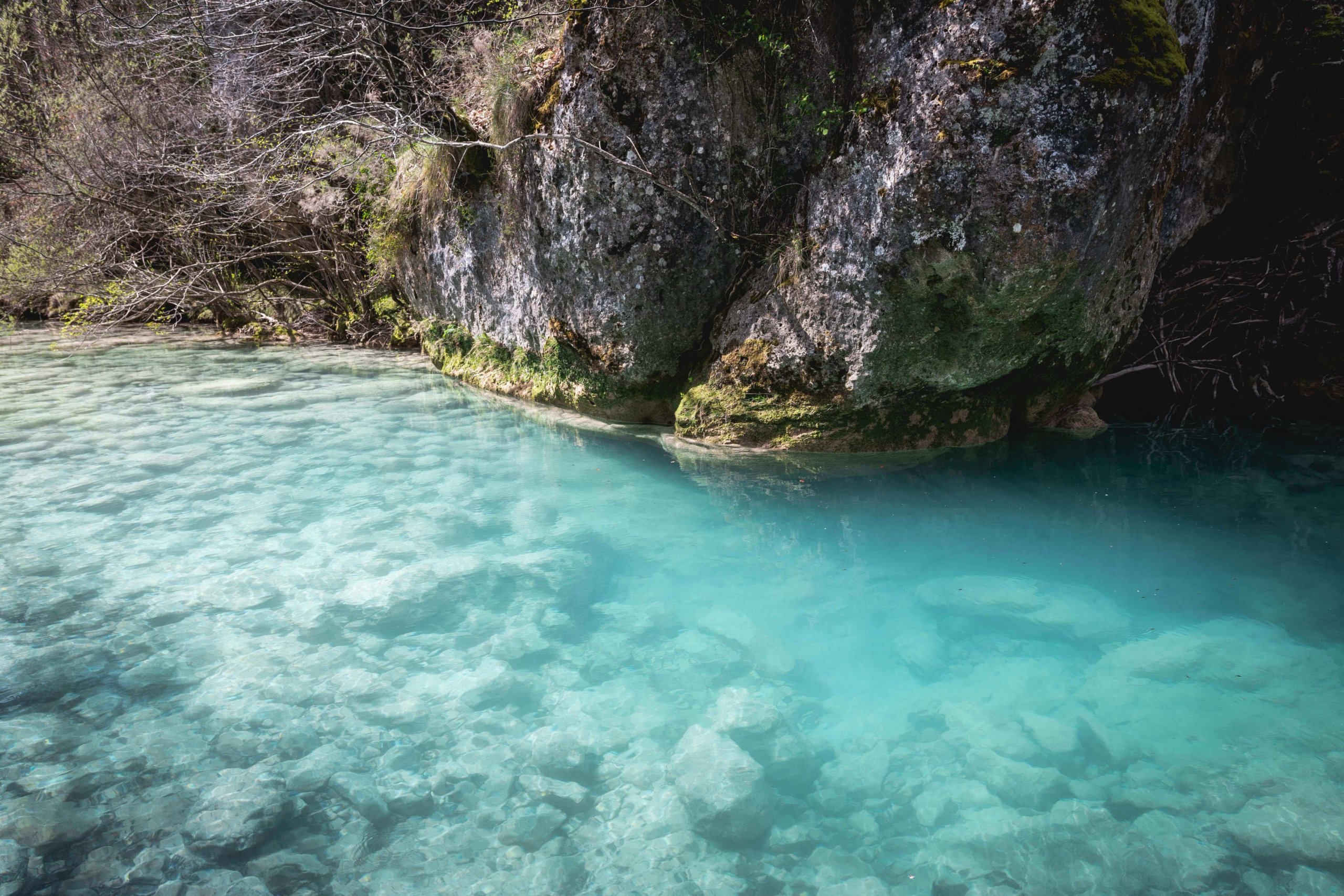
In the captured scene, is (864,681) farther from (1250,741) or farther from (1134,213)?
(1134,213)

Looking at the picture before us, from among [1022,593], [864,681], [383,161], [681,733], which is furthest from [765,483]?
[383,161]

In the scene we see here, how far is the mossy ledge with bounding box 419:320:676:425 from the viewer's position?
6.86 meters

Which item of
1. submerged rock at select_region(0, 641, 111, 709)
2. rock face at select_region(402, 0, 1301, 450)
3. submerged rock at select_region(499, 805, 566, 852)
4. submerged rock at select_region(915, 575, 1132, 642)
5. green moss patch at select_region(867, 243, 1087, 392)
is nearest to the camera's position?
submerged rock at select_region(499, 805, 566, 852)

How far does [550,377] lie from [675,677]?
4825 millimetres

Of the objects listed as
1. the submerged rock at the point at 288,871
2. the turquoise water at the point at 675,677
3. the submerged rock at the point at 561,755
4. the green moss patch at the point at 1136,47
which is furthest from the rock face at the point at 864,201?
the submerged rock at the point at 288,871

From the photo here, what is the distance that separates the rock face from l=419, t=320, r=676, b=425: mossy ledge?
0.04m

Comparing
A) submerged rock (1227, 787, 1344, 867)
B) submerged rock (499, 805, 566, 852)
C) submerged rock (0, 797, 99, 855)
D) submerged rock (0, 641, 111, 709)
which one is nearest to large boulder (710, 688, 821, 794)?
submerged rock (499, 805, 566, 852)

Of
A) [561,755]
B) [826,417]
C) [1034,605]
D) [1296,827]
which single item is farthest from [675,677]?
[826,417]

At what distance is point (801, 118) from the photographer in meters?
5.67

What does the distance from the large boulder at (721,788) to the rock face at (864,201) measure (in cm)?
355

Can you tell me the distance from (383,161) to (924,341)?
6.80 metres

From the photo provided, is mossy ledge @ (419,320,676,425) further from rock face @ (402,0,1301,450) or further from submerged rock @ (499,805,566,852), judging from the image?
submerged rock @ (499,805,566,852)

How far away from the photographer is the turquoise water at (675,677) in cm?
221

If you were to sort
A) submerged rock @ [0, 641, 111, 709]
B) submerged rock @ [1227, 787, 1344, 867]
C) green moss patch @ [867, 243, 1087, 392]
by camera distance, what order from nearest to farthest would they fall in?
submerged rock @ [1227, 787, 1344, 867], submerged rock @ [0, 641, 111, 709], green moss patch @ [867, 243, 1087, 392]
